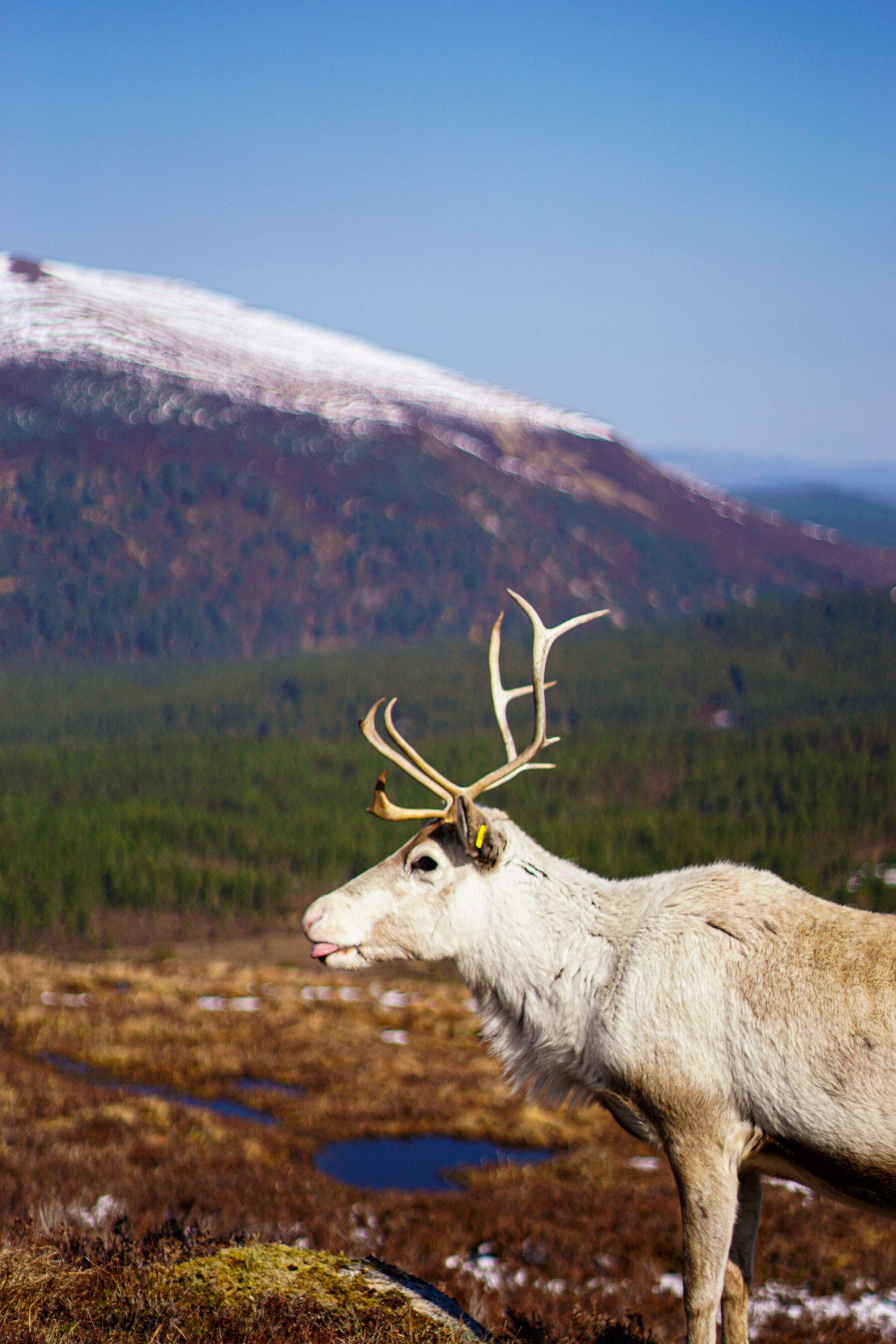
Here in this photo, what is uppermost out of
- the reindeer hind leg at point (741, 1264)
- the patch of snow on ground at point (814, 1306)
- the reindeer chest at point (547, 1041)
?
the reindeer chest at point (547, 1041)

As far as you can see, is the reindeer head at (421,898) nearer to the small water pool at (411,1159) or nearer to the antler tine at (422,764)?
the antler tine at (422,764)

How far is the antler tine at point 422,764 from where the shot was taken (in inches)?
278

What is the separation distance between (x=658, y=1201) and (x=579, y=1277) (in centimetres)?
482

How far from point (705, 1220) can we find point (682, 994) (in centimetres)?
124

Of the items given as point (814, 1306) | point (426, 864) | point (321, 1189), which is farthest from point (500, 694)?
point (321, 1189)

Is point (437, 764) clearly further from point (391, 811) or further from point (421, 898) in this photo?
point (421, 898)

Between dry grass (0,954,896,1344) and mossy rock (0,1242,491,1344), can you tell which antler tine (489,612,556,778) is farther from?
dry grass (0,954,896,1344)

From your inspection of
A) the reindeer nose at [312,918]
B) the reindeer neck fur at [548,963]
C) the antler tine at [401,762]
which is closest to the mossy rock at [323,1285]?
the reindeer neck fur at [548,963]

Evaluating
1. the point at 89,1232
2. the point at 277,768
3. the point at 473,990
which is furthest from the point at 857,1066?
the point at 277,768

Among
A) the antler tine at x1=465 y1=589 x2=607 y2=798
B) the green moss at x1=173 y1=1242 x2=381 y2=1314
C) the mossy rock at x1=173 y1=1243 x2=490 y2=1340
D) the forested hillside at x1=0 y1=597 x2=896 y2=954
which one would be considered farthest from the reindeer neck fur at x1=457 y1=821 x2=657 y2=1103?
the forested hillside at x1=0 y1=597 x2=896 y2=954

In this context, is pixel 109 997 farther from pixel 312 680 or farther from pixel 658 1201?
pixel 312 680

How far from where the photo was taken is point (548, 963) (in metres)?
6.94

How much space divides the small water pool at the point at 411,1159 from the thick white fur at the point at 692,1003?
1446 centimetres

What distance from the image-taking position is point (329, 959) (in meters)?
7.06
